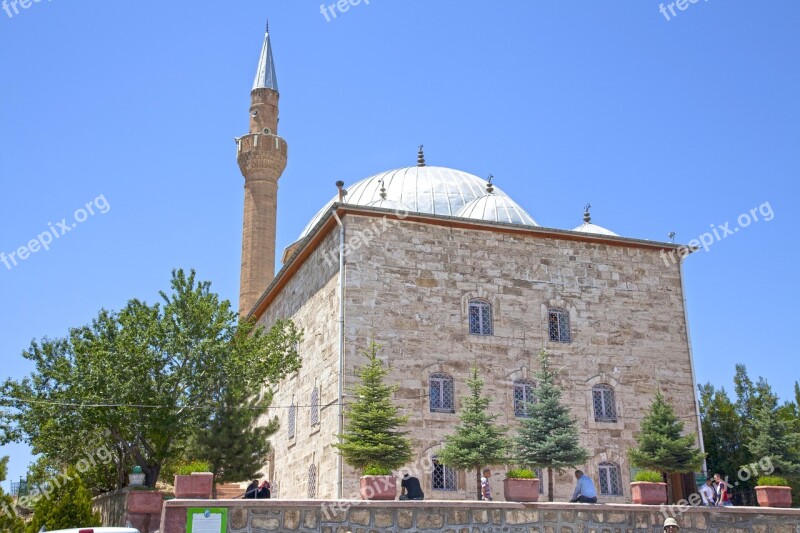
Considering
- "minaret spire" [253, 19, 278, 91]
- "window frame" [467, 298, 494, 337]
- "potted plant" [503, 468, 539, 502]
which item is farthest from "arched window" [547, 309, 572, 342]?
"minaret spire" [253, 19, 278, 91]

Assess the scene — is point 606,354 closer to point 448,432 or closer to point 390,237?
point 448,432

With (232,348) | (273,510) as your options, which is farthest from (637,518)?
(232,348)

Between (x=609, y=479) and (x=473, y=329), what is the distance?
4176 millimetres

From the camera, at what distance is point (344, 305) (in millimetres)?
17422

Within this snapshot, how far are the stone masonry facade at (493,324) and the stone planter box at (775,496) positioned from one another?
17.1 feet

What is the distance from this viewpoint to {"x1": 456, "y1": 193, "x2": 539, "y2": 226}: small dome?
2381 centimetres

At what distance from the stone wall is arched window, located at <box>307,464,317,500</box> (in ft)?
24.0

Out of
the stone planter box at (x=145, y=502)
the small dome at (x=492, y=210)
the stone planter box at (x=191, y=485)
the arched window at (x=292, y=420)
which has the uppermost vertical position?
the small dome at (x=492, y=210)

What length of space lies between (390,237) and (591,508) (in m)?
8.13

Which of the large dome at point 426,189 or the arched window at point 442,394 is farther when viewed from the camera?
the large dome at point 426,189

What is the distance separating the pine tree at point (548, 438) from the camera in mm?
14844

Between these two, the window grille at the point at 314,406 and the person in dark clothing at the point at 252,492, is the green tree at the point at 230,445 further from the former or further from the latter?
the window grille at the point at 314,406

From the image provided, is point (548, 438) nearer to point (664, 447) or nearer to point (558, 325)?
point (664, 447)

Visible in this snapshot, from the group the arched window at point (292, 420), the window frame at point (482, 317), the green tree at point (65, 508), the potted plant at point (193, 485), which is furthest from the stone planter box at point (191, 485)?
the arched window at point (292, 420)
